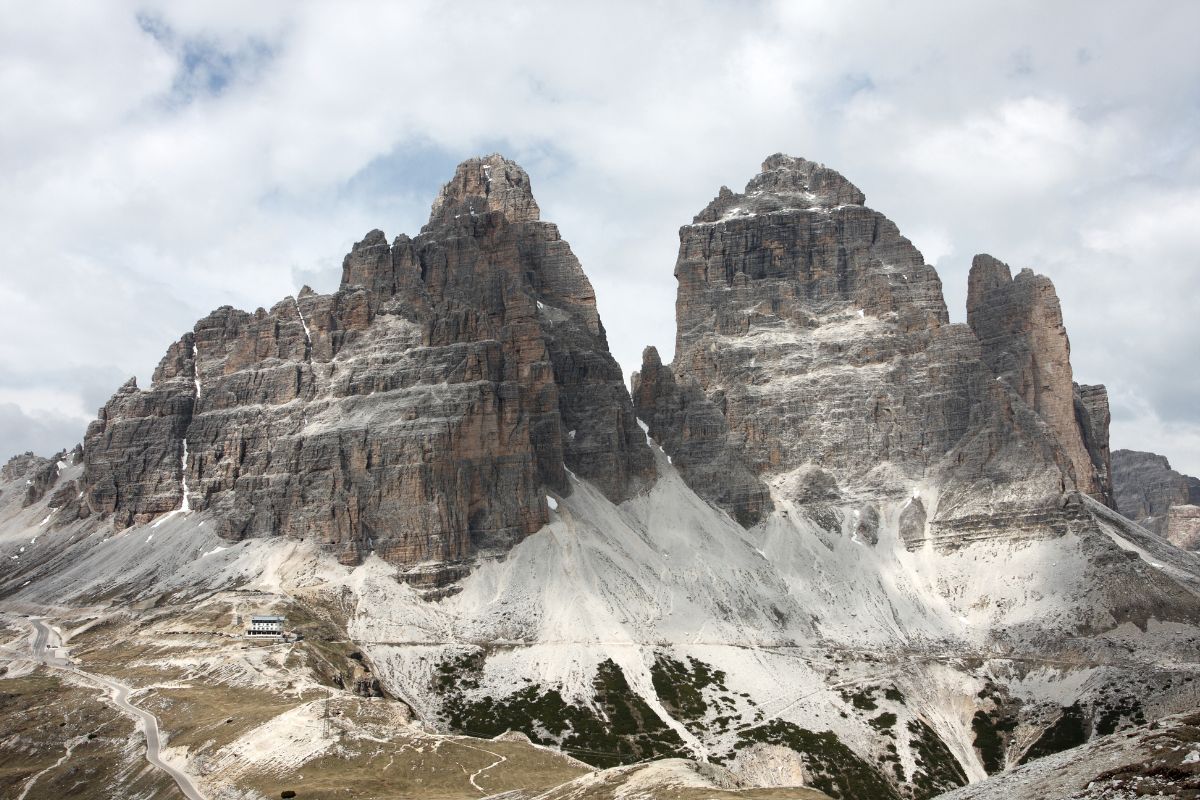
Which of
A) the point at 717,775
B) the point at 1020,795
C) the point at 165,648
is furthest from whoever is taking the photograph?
the point at 165,648

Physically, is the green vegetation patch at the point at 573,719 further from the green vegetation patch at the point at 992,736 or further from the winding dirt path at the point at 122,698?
the green vegetation patch at the point at 992,736

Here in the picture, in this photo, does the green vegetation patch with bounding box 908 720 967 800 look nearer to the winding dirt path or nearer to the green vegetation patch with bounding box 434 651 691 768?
the green vegetation patch with bounding box 434 651 691 768

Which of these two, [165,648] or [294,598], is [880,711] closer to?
[294,598]

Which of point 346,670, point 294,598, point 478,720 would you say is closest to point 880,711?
point 478,720

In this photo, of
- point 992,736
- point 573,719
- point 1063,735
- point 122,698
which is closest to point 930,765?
point 992,736

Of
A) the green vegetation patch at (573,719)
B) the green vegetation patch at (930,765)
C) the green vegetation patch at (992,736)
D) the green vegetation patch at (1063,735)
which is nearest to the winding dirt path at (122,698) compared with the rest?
the green vegetation patch at (573,719)

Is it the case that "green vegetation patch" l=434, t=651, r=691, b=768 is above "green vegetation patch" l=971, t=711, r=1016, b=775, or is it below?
above

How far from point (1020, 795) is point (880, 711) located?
5626 inches

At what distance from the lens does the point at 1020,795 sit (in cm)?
5641

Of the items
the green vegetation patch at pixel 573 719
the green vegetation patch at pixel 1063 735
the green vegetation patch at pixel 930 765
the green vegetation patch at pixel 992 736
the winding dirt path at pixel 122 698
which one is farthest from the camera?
the green vegetation patch at pixel 992 736

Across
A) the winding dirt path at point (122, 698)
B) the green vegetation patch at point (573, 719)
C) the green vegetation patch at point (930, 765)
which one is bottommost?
the green vegetation patch at point (930, 765)

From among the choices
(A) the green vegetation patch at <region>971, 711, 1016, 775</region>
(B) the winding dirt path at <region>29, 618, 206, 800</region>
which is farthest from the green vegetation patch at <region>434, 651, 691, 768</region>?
(A) the green vegetation patch at <region>971, 711, 1016, 775</region>

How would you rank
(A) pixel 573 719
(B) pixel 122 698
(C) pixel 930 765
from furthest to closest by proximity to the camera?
(C) pixel 930 765
(A) pixel 573 719
(B) pixel 122 698

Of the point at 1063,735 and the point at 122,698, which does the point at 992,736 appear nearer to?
the point at 1063,735
